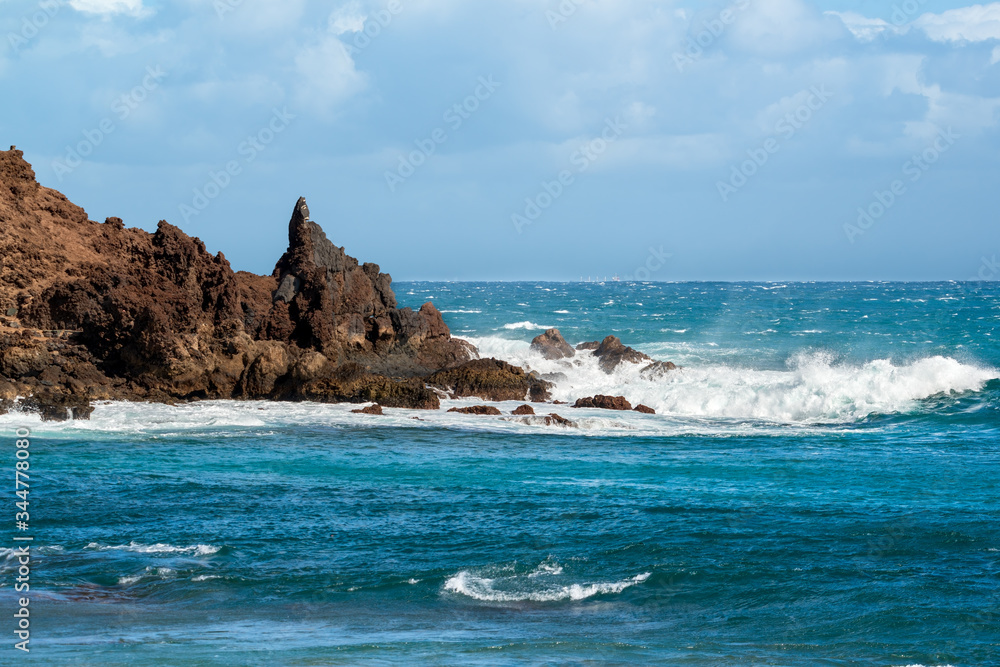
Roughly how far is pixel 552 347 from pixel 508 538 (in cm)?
2626

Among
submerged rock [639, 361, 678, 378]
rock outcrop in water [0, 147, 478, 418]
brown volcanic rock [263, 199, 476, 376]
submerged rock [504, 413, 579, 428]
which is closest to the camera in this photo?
submerged rock [504, 413, 579, 428]

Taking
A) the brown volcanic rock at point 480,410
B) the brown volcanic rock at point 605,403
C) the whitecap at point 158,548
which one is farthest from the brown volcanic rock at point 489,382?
the whitecap at point 158,548

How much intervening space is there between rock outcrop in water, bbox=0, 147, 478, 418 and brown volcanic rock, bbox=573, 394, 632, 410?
16.5 ft

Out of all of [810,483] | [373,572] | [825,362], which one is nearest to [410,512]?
[373,572]

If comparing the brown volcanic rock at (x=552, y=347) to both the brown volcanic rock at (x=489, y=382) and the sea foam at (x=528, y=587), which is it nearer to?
the brown volcanic rock at (x=489, y=382)

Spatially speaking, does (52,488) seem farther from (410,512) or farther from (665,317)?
(665,317)

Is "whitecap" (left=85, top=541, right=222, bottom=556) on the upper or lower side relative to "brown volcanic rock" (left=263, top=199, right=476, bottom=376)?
lower

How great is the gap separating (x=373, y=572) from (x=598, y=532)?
388 cm

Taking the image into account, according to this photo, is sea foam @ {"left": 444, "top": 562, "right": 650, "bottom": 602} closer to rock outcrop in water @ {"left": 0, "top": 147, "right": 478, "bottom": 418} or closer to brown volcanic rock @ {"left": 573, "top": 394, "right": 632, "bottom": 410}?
rock outcrop in water @ {"left": 0, "top": 147, "right": 478, "bottom": 418}

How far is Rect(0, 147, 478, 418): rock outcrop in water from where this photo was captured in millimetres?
29156

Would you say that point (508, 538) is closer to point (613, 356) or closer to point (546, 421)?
point (546, 421)

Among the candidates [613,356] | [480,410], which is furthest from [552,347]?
[480,410]

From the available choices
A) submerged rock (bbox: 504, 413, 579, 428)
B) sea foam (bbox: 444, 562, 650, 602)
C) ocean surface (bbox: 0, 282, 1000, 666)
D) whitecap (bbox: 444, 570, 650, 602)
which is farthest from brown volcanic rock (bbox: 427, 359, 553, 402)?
whitecap (bbox: 444, 570, 650, 602)

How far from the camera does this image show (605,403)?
30.6 metres
